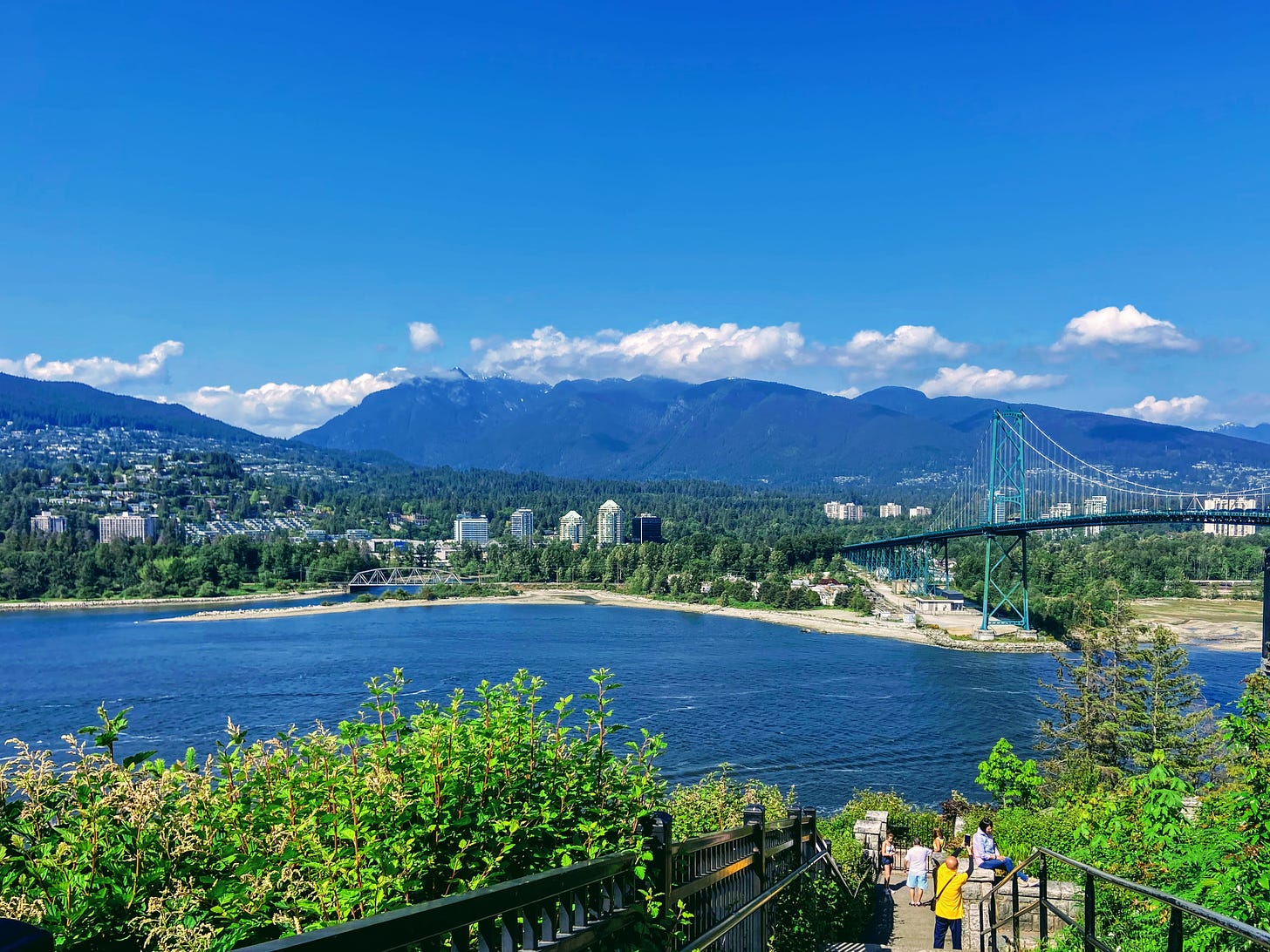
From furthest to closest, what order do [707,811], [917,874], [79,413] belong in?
[79,413]
[917,874]
[707,811]

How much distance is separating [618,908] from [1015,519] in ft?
123

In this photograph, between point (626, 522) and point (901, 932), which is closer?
point (901, 932)

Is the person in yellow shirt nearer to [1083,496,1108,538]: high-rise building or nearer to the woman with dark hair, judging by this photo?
the woman with dark hair

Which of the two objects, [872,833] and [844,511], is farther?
[844,511]

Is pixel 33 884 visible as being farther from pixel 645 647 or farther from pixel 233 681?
pixel 645 647

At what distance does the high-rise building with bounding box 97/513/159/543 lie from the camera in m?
67.3

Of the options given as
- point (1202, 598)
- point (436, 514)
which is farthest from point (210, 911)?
point (436, 514)

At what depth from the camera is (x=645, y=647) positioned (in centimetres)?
2861

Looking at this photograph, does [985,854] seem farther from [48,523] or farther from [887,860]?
[48,523]

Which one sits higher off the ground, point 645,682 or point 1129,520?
point 1129,520

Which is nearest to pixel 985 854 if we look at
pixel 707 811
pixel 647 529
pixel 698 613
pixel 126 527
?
pixel 707 811

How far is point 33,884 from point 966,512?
58.1 m

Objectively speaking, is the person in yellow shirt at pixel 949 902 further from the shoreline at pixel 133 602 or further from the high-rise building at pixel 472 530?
the high-rise building at pixel 472 530

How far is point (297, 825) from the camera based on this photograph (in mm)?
1671
